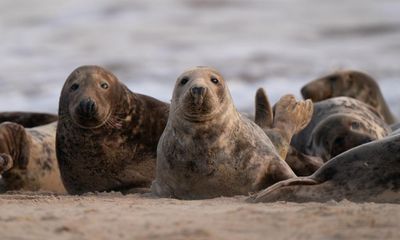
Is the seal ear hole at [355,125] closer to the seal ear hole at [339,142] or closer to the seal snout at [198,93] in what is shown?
the seal ear hole at [339,142]

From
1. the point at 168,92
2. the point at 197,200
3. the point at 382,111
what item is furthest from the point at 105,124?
the point at 168,92

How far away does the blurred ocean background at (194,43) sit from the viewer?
679 inches

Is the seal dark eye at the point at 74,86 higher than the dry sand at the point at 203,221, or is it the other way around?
the seal dark eye at the point at 74,86

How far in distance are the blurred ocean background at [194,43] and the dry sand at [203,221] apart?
906cm

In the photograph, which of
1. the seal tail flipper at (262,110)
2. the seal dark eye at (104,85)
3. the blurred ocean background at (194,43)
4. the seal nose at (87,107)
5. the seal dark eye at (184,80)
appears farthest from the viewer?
the blurred ocean background at (194,43)

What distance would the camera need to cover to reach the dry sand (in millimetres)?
4402

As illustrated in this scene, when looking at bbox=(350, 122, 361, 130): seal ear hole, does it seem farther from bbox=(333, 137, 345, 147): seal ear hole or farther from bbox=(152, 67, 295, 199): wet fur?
bbox=(152, 67, 295, 199): wet fur

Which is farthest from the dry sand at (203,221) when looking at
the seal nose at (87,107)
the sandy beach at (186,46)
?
the seal nose at (87,107)

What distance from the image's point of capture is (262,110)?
8.03 m

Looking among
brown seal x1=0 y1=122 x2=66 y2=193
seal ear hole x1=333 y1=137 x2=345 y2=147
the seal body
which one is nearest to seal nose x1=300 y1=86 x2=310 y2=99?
the seal body

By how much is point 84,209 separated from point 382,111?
20.9 feet

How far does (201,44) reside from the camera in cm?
2097

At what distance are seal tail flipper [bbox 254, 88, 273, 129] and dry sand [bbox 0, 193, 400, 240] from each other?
8.28 ft

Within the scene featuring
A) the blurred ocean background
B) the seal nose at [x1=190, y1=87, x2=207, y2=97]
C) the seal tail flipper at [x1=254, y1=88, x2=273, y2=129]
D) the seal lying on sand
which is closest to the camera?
the seal lying on sand
